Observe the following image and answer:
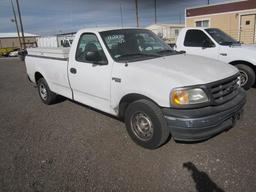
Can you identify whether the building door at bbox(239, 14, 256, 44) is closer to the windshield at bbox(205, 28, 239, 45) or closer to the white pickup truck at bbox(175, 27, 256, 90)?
the windshield at bbox(205, 28, 239, 45)

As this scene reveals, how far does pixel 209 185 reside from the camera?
271cm

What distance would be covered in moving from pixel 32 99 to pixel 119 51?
4.40 meters

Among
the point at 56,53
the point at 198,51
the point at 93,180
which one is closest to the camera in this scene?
the point at 93,180

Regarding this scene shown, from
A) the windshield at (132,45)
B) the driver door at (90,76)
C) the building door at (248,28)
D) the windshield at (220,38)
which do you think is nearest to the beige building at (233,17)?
the building door at (248,28)

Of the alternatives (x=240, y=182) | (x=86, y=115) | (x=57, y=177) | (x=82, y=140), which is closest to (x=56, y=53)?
(x=86, y=115)

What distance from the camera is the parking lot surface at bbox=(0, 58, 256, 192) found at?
9.19 feet

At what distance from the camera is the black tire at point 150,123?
125 inches

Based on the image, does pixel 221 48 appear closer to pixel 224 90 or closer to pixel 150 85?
pixel 224 90

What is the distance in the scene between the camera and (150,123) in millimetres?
3354

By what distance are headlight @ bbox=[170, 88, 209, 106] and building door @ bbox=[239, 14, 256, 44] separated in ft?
62.6

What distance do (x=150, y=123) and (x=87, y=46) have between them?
2140 mm

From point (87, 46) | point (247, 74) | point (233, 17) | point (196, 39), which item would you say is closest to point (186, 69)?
point (87, 46)

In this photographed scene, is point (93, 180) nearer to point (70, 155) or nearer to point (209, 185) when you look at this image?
point (70, 155)

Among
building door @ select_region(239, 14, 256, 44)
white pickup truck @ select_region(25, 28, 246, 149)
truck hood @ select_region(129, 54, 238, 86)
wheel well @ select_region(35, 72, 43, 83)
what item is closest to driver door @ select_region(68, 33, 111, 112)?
white pickup truck @ select_region(25, 28, 246, 149)
